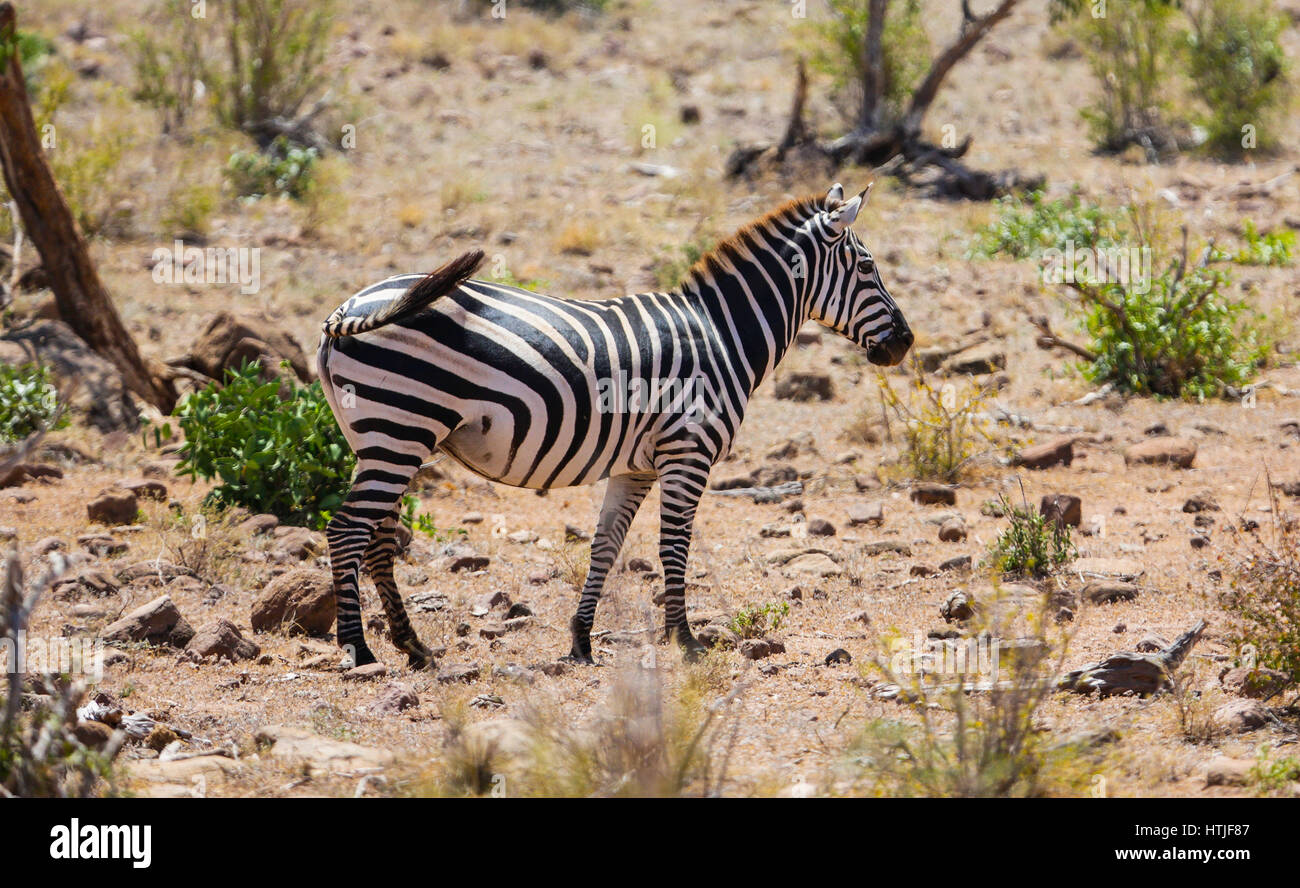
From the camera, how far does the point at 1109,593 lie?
7996mm

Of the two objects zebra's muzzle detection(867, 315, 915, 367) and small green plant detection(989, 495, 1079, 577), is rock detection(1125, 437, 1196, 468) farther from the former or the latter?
zebra's muzzle detection(867, 315, 915, 367)

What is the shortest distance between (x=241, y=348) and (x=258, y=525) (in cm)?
248

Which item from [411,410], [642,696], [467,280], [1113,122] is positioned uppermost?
[1113,122]

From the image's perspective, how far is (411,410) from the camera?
648cm

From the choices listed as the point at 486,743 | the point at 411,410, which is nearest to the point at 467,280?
the point at 411,410

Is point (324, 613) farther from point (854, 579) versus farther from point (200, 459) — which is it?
point (854, 579)

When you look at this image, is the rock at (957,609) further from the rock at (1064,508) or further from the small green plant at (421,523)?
the small green plant at (421,523)

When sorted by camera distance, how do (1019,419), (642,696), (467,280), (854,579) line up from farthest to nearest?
(1019,419)
(854,579)
(467,280)
(642,696)

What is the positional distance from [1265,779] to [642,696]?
254cm

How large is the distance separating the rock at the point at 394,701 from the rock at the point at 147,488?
423 centimetres

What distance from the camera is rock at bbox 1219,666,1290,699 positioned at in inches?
244

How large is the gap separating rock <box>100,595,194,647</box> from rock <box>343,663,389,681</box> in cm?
108

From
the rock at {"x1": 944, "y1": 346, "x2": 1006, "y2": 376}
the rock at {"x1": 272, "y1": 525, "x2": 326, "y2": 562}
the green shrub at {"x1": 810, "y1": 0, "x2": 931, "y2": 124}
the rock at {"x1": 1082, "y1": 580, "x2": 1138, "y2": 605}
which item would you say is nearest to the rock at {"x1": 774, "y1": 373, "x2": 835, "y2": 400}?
the rock at {"x1": 944, "y1": 346, "x2": 1006, "y2": 376}

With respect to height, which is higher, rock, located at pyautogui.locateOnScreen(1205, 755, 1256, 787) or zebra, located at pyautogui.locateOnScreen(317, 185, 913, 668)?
zebra, located at pyautogui.locateOnScreen(317, 185, 913, 668)
